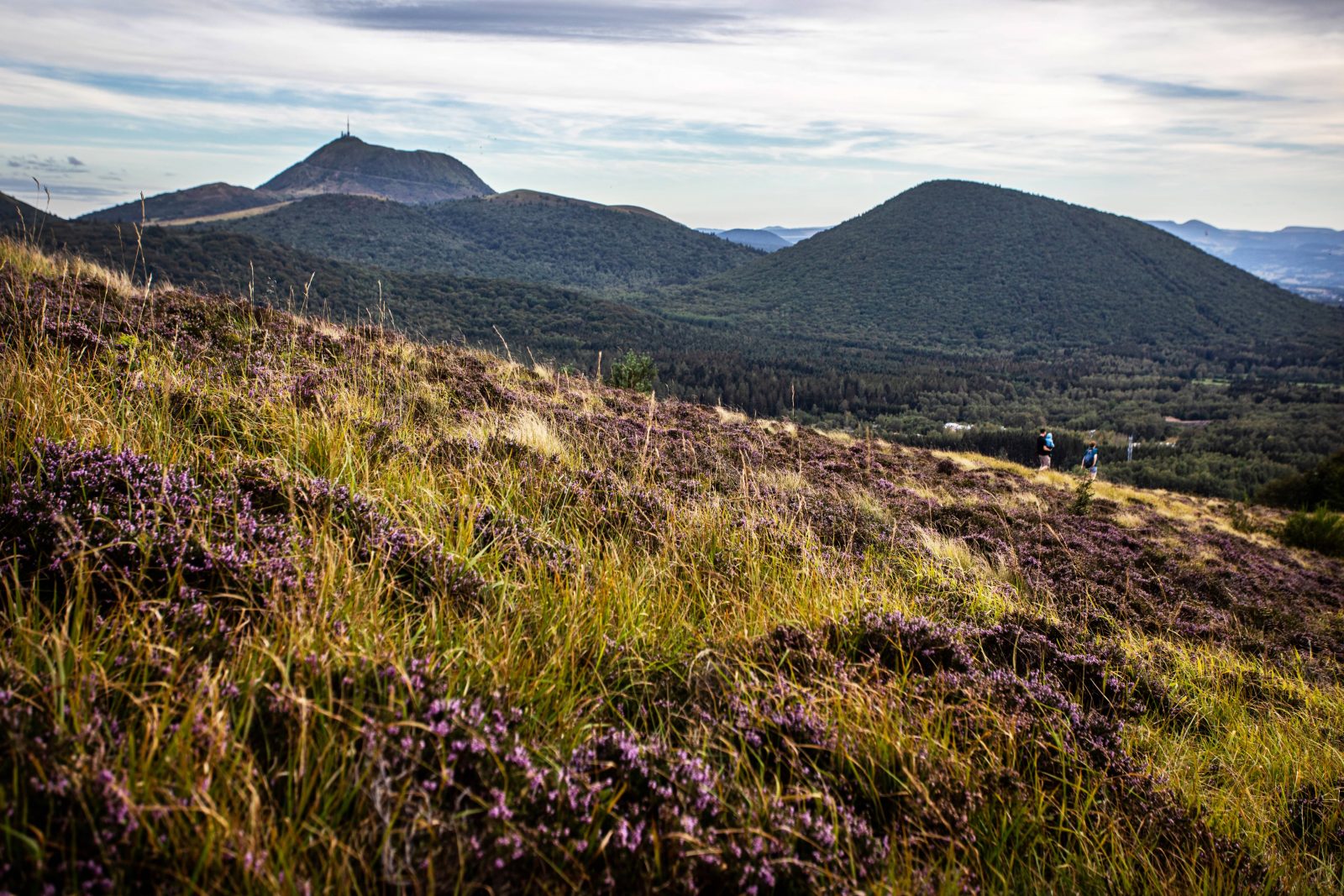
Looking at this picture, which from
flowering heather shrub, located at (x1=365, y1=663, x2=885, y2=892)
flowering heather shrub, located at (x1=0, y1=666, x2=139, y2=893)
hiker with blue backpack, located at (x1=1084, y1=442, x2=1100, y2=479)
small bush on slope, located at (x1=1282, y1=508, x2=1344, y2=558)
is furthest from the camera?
hiker with blue backpack, located at (x1=1084, y1=442, x2=1100, y2=479)

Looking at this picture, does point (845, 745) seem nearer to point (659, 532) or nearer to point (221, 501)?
point (659, 532)

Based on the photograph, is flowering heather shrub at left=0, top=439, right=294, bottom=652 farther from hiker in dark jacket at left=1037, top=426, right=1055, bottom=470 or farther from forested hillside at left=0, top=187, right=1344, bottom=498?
forested hillside at left=0, top=187, right=1344, bottom=498

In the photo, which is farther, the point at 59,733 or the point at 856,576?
the point at 856,576

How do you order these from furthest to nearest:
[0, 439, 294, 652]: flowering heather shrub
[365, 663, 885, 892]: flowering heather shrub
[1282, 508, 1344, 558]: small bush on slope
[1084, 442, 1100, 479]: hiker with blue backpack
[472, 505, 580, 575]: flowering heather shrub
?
1. [1084, 442, 1100, 479]: hiker with blue backpack
2. [1282, 508, 1344, 558]: small bush on slope
3. [472, 505, 580, 575]: flowering heather shrub
4. [0, 439, 294, 652]: flowering heather shrub
5. [365, 663, 885, 892]: flowering heather shrub

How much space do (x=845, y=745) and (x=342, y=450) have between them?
3.09m

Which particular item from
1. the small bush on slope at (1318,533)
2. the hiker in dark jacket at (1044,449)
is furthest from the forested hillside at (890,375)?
the small bush on slope at (1318,533)

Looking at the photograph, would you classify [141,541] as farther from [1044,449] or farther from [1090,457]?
[1044,449]

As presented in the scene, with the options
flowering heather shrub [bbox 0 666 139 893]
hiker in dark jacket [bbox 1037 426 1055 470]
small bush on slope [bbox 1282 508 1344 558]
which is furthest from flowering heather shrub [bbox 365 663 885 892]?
hiker in dark jacket [bbox 1037 426 1055 470]

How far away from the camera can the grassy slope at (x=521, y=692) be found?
136cm

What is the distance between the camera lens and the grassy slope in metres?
1.36

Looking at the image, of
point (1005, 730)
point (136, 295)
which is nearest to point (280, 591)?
point (1005, 730)

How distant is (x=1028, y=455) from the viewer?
65.6m

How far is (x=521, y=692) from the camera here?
187cm

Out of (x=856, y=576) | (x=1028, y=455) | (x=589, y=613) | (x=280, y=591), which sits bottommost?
(x=1028, y=455)
